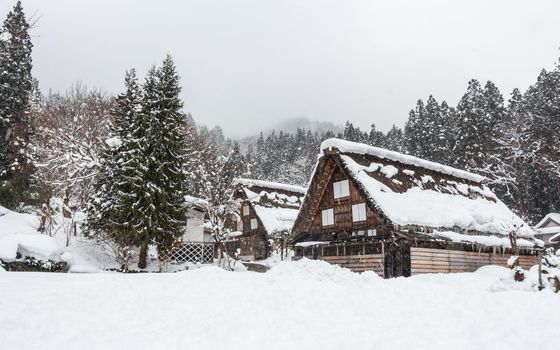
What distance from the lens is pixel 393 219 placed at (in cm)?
2002

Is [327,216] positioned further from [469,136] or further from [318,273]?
[469,136]

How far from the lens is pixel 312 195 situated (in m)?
25.9

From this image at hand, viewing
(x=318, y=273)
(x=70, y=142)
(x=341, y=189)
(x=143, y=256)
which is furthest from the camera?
(x=70, y=142)

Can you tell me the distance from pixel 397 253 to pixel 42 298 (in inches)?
653

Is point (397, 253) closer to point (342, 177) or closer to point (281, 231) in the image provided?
point (342, 177)

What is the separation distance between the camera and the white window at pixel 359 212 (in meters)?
22.6

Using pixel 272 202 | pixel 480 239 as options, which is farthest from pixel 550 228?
pixel 272 202

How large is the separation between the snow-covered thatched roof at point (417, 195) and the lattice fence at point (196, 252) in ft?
36.4

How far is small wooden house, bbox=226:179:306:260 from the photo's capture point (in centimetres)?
3850

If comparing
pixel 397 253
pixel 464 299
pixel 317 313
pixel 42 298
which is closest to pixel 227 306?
pixel 317 313

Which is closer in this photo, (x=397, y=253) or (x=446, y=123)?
(x=397, y=253)

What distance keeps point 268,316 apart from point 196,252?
946 inches

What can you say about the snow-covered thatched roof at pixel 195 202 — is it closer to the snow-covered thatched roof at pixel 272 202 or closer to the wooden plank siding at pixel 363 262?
the snow-covered thatched roof at pixel 272 202

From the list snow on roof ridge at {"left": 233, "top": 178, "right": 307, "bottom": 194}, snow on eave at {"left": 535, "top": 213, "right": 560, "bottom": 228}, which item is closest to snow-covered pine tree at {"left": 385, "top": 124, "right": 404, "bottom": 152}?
snow on eave at {"left": 535, "top": 213, "right": 560, "bottom": 228}
